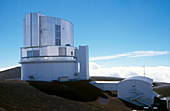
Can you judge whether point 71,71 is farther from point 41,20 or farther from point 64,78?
point 41,20

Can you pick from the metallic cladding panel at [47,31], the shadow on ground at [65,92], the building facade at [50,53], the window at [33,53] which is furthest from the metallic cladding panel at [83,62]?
the window at [33,53]

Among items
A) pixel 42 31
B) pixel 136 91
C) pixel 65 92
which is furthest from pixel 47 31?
pixel 136 91

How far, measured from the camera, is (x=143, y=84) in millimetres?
22609

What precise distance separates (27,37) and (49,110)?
23026mm

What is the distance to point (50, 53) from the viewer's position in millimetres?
28250

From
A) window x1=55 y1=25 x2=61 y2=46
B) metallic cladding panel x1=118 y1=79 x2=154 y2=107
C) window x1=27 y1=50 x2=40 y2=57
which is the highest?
window x1=55 y1=25 x2=61 y2=46

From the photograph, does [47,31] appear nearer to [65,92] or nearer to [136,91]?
[65,92]

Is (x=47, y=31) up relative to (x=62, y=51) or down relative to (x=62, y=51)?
up

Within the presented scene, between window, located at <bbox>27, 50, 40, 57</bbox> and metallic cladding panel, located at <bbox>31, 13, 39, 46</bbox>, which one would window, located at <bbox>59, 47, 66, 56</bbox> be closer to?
window, located at <bbox>27, 50, 40, 57</bbox>

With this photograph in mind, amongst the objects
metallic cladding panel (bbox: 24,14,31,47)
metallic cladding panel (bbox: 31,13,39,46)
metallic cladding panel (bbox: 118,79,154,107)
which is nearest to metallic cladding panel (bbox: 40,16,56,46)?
metallic cladding panel (bbox: 31,13,39,46)

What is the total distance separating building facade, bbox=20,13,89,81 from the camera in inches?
1048

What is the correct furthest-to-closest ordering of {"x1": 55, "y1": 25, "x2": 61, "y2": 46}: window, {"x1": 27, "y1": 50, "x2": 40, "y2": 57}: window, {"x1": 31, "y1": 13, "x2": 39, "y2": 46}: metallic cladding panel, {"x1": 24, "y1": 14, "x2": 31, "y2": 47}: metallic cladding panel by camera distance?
{"x1": 55, "y1": 25, "x2": 61, "y2": 46}: window → {"x1": 24, "y1": 14, "x2": 31, "y2": 47}: metallic cladding panel → {"x1": 31, "y1": 13, "x2": 39, "y2": 46}: metallic cladding panel → {"x1": 27, "y1": 50, "x2": 40, "y2": 57}: window

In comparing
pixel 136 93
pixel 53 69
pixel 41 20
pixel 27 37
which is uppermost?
pixel 41 20

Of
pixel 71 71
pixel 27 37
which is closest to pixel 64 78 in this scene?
pixel 71 71
